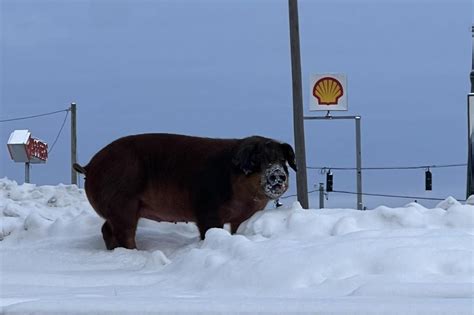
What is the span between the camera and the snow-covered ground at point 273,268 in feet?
11.4

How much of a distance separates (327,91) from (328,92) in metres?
0.05

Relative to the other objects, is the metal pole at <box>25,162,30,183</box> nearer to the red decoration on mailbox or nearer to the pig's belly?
the red decoration on mailbox

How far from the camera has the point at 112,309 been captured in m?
3.40

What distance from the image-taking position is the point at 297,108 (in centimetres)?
1161

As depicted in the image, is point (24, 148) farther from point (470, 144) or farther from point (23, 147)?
point (470, 144)

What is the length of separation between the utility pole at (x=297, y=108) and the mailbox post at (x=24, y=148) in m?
12.6

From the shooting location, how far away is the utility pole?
11.3 meters

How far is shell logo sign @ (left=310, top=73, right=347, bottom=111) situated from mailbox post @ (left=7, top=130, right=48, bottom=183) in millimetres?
9188

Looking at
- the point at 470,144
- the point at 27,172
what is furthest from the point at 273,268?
the point at 27,172

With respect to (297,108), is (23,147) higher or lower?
lower

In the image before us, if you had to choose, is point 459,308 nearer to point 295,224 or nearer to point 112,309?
point 112,309

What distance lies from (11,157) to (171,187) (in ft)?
56.3

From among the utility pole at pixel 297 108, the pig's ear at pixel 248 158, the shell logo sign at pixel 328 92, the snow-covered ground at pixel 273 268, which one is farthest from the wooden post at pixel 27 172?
the pig's ear at pixel 248 158

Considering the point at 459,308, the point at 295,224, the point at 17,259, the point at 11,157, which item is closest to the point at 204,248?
the point at 295,224
